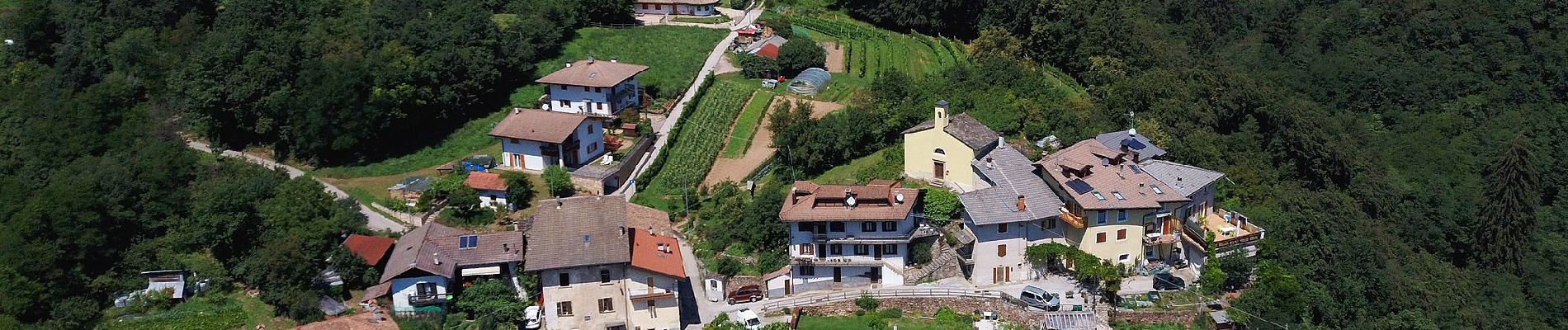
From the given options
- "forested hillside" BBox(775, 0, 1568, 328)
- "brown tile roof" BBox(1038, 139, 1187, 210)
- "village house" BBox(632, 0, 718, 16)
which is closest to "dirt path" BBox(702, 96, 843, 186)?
"forested hillside" BBox(775, 0, 1568, 328)

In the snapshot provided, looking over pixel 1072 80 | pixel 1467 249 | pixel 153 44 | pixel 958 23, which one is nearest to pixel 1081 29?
pixel 1072 80

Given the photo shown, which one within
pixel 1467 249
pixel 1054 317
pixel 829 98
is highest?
pixel 829 98

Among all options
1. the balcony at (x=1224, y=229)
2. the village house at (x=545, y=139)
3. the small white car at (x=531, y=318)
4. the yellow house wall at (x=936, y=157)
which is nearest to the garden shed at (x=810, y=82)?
the village house at (x=545, y=139)

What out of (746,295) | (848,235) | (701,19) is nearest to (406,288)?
(746,295)

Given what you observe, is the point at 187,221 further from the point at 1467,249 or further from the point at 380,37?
the point at 1467,249

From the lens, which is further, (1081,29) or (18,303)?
(1081,29)

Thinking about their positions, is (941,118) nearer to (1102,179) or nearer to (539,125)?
(1102,179)

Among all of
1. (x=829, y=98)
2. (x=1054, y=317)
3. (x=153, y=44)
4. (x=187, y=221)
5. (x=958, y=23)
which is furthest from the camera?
(x=958, y=23)
